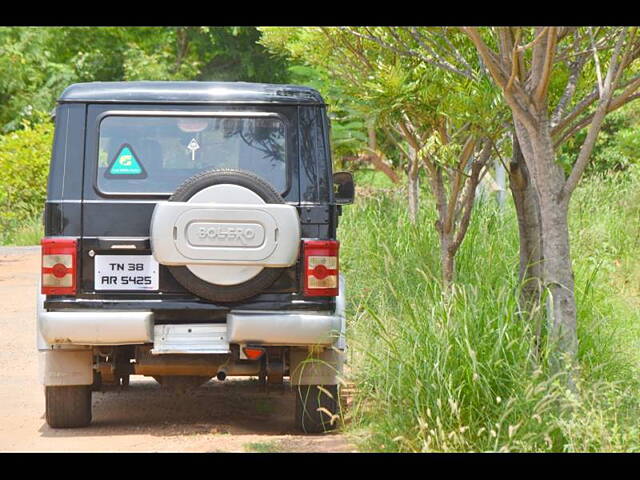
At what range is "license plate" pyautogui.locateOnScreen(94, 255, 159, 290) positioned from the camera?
7.25 meters

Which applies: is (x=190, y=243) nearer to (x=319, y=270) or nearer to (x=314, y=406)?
(x=319, y=270)

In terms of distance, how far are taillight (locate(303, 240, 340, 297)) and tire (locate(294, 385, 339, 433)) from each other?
0.64 meters

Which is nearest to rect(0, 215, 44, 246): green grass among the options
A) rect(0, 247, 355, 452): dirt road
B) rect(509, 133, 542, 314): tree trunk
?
rect(0, 247, 355, 452): dirt road

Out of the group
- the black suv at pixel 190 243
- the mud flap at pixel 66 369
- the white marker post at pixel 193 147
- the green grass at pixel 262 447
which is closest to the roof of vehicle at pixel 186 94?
the black suv at pixel 190 243

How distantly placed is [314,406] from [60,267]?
5.88 feet

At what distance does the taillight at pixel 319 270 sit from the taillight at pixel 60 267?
1.40 meters

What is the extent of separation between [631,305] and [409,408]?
5.70 m

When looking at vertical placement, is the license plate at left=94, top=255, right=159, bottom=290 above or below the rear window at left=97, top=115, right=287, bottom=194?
below

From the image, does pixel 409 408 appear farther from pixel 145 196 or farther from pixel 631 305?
pixel 631 305

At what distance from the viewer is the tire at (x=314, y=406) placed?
7.52 m

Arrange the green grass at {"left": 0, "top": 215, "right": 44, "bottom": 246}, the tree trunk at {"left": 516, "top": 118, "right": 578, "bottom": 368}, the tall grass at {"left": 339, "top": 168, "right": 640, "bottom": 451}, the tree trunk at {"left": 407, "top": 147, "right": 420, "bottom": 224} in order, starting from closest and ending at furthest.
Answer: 1. the tall grass at {"left": 339, "top": 168, "right": 640, "bottom": 451}
2. the tree trunk at {"left": 516, "top": 118, "right": 578, "bottom": 368}
3. the tree trunk at {"left": 407, "top": 147, "right": 420, "bottom": 224}
4. the green grass at {"left": 0, "top": 215, "right": 44, "bottom": 246}

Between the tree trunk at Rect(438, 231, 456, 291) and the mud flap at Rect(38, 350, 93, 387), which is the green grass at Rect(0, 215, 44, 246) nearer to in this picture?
the tree trunk at Rect(438, 231, 456, 291)

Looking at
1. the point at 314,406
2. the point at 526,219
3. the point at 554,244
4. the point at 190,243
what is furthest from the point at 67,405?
the point at 554,244

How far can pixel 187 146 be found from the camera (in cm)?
749
